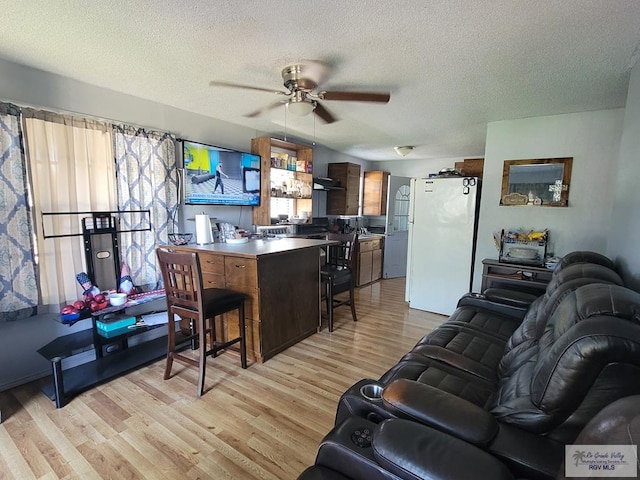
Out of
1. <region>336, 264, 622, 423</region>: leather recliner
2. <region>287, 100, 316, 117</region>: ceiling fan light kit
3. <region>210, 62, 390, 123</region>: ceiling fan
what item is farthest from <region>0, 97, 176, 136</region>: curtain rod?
<region>336, 264, 622, 423</region>: leather recliner

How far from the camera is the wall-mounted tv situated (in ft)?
10.8

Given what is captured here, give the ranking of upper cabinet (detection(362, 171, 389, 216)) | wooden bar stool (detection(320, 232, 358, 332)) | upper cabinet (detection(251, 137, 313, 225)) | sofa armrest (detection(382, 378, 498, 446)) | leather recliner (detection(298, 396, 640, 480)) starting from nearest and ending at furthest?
leather recliner (detection(298, 396, 640, 480))
sofa armrest (detection(382, 378, 498, 446))
wooden bar stool (detection(320, 232, 358, 332))
upper cabinet (detection(251, 137, 313, 225))
upper cabinet (detection(362, 171, 389, 216))

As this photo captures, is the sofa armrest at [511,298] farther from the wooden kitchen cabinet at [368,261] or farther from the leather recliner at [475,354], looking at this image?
the wooden kitchen cabinet at [368,261]

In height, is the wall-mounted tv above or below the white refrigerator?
above

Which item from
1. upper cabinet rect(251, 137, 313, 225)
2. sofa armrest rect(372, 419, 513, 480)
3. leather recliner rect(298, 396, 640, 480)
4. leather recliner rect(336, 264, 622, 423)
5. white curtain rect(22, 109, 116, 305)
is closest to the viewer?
leather recliner rect(298, 396, 640, 480)

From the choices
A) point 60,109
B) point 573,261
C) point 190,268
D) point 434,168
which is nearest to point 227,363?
point 190,268

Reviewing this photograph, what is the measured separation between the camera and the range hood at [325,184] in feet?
16.8

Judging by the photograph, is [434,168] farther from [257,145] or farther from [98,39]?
[98,39]

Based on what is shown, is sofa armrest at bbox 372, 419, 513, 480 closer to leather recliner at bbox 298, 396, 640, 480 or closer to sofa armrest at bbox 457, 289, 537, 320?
leather recliner at bbox 298, 396, 640, 480

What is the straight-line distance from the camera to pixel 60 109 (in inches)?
96.6

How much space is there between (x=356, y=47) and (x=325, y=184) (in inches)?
132

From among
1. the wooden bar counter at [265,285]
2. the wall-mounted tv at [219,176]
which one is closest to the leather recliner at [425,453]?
the wooden bar counter at [265,285]

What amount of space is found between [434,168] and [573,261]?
476 centimetres

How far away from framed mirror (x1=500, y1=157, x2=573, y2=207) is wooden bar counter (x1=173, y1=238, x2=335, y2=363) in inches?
88.2
